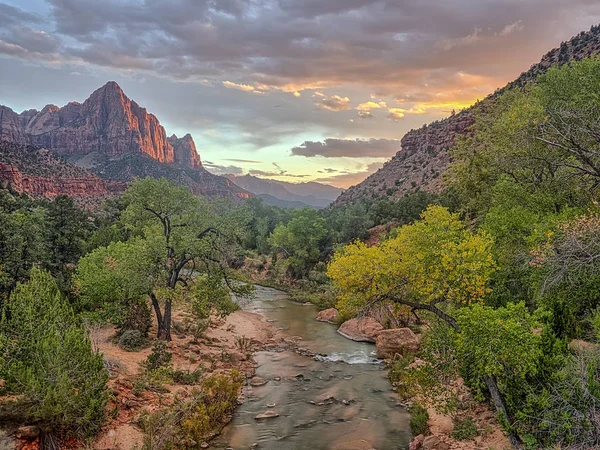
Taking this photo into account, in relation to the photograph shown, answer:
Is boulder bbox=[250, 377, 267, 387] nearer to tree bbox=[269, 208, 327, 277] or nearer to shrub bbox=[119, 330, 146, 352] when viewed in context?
shrub bbox=[119, 330, 146, 352]

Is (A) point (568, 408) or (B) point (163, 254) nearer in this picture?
(A) point (568, 408)

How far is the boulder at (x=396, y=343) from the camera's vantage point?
2636 cm

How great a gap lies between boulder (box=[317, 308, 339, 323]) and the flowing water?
671 centimetres

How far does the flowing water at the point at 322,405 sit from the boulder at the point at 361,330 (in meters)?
1.07

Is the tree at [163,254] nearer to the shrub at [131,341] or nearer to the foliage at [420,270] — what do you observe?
the shrub at [131,341]

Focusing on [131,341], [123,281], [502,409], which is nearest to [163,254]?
[123,281]

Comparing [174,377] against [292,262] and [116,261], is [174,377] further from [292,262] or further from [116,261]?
[292,262]

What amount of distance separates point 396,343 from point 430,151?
85.1 metres

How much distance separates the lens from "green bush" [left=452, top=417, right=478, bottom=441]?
14742 millimetres

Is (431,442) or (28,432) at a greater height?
(28,432)

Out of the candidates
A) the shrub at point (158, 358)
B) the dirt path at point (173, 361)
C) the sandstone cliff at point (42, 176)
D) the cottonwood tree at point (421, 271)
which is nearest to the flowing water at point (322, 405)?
the dirt path at point (173, 361)

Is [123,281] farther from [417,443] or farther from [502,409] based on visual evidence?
[502,409]

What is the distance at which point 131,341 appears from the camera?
22.1m

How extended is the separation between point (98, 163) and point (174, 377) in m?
193
